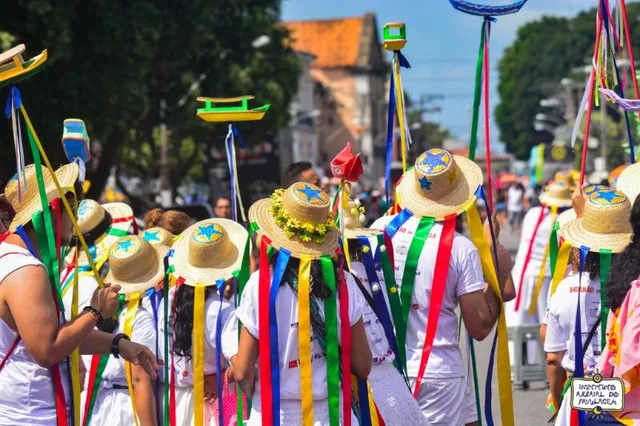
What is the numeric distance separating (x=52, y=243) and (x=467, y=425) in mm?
2312

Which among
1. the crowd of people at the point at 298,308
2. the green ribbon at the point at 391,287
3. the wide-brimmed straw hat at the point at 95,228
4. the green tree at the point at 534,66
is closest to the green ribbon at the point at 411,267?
the crowd of people at the point at 298,308

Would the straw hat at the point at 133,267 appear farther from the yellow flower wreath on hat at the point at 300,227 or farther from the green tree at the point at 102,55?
the green tree at the point at 102,55

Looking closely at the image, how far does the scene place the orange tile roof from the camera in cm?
9988

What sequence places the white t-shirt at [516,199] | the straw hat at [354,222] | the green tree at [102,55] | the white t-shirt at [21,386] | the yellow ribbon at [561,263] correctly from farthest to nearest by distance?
the white t-shirt at [516,199]
the green tree at [102,55]
the yellow ribbon at [561,263]
the straw hat at [354,222]
the white t-shirt at [21,386]

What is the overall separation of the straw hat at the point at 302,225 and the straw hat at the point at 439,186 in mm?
1208

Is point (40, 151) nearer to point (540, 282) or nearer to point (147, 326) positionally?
point (147, 326)

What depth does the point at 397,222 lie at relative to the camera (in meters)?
6.02

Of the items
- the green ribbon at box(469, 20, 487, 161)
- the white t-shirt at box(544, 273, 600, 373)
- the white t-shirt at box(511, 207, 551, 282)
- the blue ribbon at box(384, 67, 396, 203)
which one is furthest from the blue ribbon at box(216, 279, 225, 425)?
the white t-shirt at box(511, 207, 551, 282)

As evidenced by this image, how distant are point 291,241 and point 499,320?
167 cm

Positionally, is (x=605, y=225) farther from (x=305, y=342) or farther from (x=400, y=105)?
(x=305, y=342)

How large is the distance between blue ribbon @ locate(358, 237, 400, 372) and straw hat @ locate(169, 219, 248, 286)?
0.77m

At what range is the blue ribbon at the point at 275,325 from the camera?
4.56 metres

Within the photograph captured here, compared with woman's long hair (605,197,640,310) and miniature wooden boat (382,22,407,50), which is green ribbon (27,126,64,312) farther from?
miniature wooden boat (382,22,407,50)

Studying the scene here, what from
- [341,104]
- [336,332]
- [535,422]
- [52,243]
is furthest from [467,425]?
[341,104]
